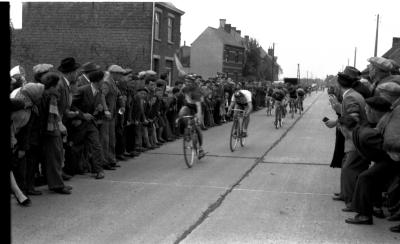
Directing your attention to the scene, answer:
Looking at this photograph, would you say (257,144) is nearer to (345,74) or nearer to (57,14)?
(345,74)

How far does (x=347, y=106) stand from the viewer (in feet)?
25.2

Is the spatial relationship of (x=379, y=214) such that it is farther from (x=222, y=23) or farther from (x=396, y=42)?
(x=222, y=23)

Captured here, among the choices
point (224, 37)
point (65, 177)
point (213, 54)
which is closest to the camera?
point (65, 177)

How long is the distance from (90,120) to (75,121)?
0.27 meters

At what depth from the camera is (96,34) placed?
32688mm

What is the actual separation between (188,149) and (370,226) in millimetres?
5411

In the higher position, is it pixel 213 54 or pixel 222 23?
pixel 222 23

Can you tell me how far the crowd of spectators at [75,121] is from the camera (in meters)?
7.74

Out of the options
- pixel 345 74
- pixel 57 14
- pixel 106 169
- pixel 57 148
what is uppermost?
pixel 57 14

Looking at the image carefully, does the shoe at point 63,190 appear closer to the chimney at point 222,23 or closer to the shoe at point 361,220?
the shoe at point 361,220

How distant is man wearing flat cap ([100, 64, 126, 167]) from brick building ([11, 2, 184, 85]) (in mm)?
20338

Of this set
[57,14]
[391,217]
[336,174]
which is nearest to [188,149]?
[336,174]

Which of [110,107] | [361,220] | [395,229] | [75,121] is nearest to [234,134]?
[110,107]

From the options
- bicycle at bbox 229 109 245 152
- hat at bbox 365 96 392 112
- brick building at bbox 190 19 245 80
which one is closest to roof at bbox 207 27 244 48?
brick building at bbox 190 19 245 80
